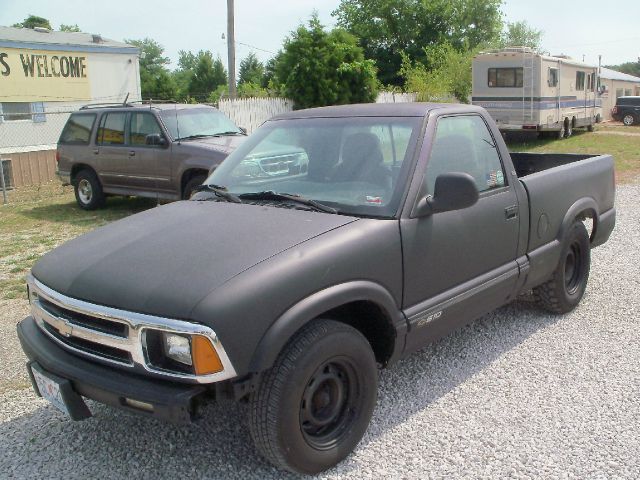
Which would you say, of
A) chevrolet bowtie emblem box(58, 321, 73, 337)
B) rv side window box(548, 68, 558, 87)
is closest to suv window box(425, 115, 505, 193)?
chevrolet bowtie emblem box(58, 321, 73, 337)

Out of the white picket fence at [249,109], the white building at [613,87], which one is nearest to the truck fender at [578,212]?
the white picket fence at [249,109]

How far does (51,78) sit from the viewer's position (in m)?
20.7

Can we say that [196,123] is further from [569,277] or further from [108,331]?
[108,331]

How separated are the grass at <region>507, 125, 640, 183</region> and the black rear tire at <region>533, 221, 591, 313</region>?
1068 cm

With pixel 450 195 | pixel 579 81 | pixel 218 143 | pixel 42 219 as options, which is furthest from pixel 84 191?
pixel 579 81

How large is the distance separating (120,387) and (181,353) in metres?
0.33

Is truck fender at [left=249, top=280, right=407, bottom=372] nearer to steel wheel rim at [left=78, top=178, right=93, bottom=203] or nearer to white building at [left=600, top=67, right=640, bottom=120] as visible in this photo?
steel wheel rim at [left=78, top=178, right=93, bottom=203]

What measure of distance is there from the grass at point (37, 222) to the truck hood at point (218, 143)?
1.95 metres

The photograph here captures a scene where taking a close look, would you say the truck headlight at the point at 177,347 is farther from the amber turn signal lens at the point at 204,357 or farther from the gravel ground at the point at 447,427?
the gravel ground at the point at 447,427

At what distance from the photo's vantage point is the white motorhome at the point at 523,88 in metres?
21.8

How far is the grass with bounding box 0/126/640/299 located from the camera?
25.2 ft

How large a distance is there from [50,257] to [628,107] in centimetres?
3581

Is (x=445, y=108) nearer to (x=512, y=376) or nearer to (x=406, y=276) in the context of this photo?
(x=406, y=276)

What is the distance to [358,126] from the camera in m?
4.06
